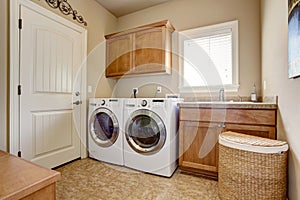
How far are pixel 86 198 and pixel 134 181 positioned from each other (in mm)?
526

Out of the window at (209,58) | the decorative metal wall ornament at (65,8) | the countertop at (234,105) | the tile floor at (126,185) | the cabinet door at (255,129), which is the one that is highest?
the decorative metal wall ornament at (65,8)

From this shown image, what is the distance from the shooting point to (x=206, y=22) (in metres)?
2.55

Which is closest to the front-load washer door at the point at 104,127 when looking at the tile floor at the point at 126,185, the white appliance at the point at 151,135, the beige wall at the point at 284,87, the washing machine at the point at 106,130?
the washing machine at the point at 106,130

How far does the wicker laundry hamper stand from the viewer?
1238 mm

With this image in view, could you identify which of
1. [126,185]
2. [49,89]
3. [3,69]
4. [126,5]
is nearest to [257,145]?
[126,185]

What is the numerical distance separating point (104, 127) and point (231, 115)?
169cm

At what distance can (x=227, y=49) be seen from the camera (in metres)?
2.44

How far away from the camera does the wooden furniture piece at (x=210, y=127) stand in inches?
64.5

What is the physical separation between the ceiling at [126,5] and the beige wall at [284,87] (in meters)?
1.82

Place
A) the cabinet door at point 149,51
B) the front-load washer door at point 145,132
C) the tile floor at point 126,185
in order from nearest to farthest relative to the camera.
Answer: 1. the tile floor at point 126,185
2. the front-load washer door at point 145,132
3. the cabinet door at point 149,51

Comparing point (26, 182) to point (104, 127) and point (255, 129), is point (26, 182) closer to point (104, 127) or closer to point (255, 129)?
point (104, 127)

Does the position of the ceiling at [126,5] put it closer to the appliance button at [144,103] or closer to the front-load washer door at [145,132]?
the appliance button at [144,103]

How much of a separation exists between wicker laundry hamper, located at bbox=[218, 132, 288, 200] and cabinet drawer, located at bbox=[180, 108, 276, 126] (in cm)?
36

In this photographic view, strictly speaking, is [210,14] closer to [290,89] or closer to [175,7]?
[175,7]
